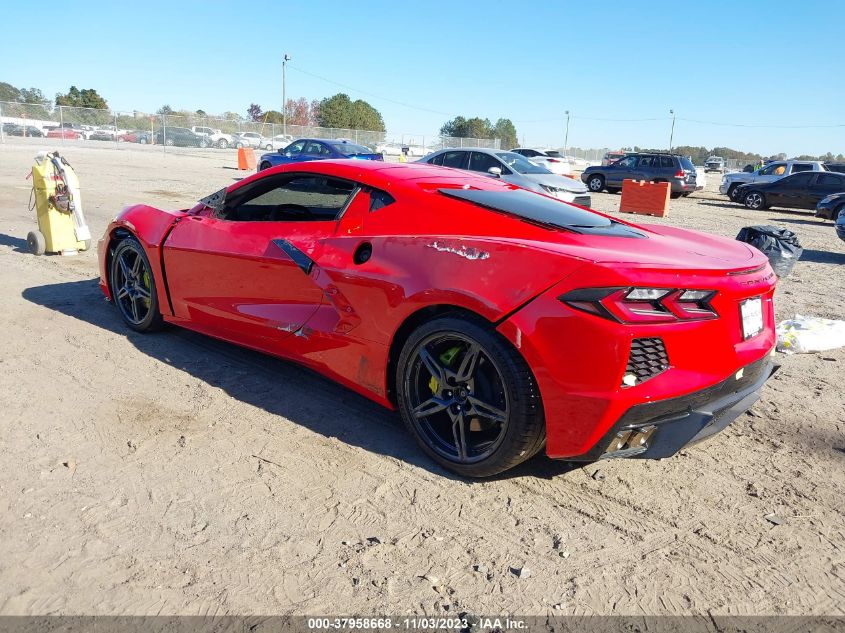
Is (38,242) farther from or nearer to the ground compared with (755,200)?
nearer to the ground

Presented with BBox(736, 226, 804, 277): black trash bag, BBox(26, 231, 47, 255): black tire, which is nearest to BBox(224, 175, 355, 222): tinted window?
BBox(26, 231, 47, 255): black tire

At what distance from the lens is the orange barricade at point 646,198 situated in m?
17.1

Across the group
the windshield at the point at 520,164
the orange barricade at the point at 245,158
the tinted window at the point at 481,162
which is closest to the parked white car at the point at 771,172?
the windshield at the point at 520,164

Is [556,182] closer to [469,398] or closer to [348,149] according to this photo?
[348,149]

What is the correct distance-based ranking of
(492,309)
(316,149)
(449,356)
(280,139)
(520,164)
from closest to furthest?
1. (492,309)
2. (449,356)
3. (520,164)
4. (316,149)
5. (280,139)

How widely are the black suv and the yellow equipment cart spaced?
19605mm

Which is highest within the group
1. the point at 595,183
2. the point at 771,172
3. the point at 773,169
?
the point at 773,169

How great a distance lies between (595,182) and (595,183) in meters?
0.04

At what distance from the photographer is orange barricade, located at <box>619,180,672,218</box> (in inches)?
672

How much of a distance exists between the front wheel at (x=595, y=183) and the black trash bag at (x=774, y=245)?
17.7 m

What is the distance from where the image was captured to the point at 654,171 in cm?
2325

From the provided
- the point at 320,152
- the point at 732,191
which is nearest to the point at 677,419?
the point at 320,152

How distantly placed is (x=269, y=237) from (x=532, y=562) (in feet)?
7.87

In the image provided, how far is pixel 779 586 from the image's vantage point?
2.45 meters
